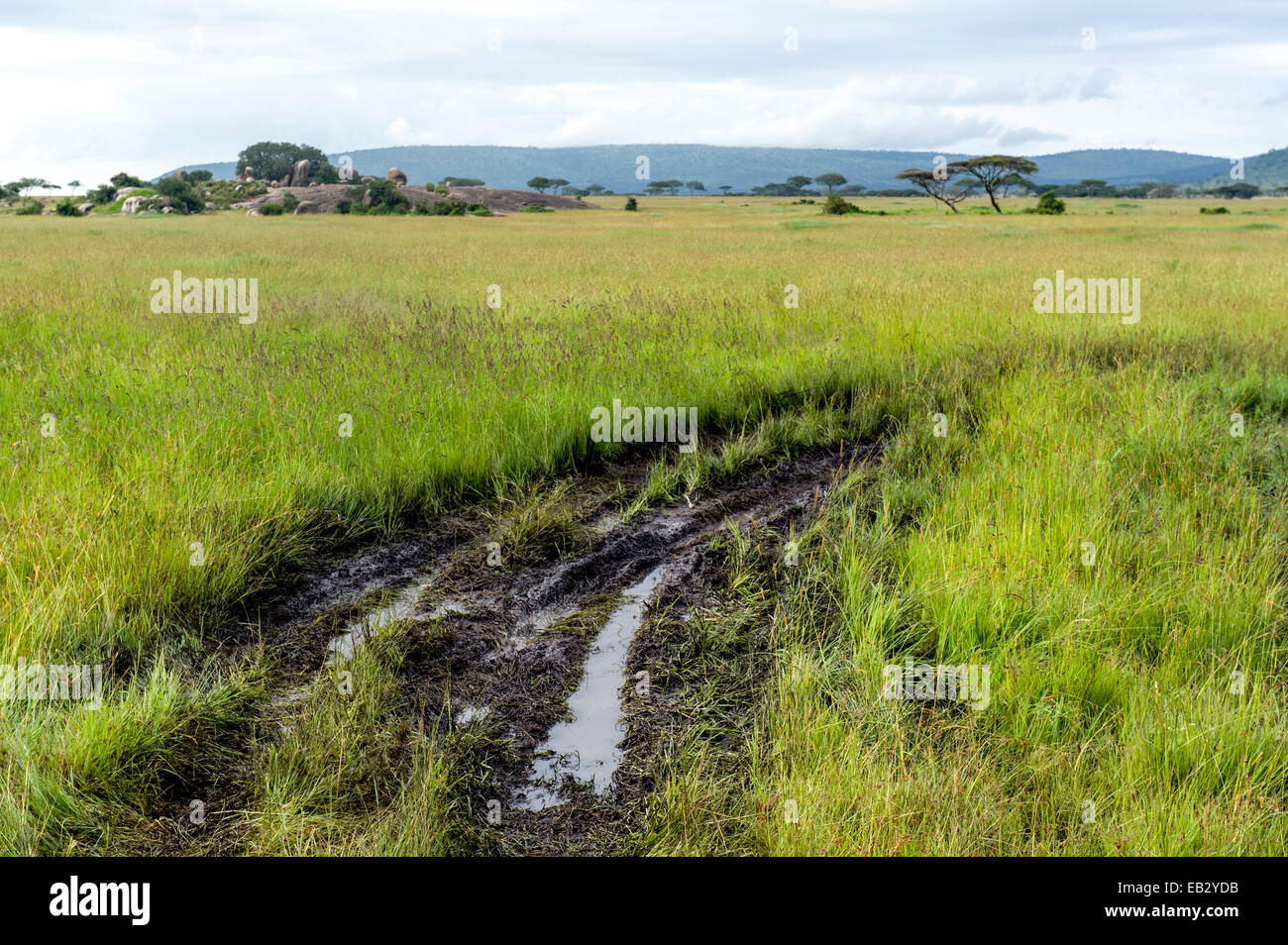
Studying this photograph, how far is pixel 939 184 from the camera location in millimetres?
74062

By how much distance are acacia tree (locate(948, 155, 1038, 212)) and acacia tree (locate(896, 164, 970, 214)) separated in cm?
209

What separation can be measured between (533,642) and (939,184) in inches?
3123

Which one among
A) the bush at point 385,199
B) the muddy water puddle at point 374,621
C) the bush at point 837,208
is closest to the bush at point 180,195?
the bush at point 385,199

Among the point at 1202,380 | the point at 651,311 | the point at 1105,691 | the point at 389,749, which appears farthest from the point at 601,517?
the point at 1202,380

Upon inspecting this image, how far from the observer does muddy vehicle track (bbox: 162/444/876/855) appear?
9.81 ft

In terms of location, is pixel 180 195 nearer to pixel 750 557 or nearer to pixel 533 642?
pixel 750 557

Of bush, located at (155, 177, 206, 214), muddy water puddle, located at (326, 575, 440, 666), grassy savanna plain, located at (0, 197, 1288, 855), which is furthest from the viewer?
bush, located at (155, 177, 206, 214)

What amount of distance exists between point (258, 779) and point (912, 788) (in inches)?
88.9

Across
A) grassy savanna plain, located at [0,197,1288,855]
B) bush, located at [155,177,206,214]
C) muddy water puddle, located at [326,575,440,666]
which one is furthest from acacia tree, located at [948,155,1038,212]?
muddy water puddle, located at [326,575,440,666]

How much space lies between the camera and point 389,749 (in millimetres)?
3121

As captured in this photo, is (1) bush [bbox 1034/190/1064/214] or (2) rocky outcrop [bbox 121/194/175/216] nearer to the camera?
(1) bush [bbox 1034/190/1064/214]

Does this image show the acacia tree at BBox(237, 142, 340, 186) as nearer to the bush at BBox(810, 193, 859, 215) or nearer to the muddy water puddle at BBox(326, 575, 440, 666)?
the bush at BBox(810, 193, 859, 215)
